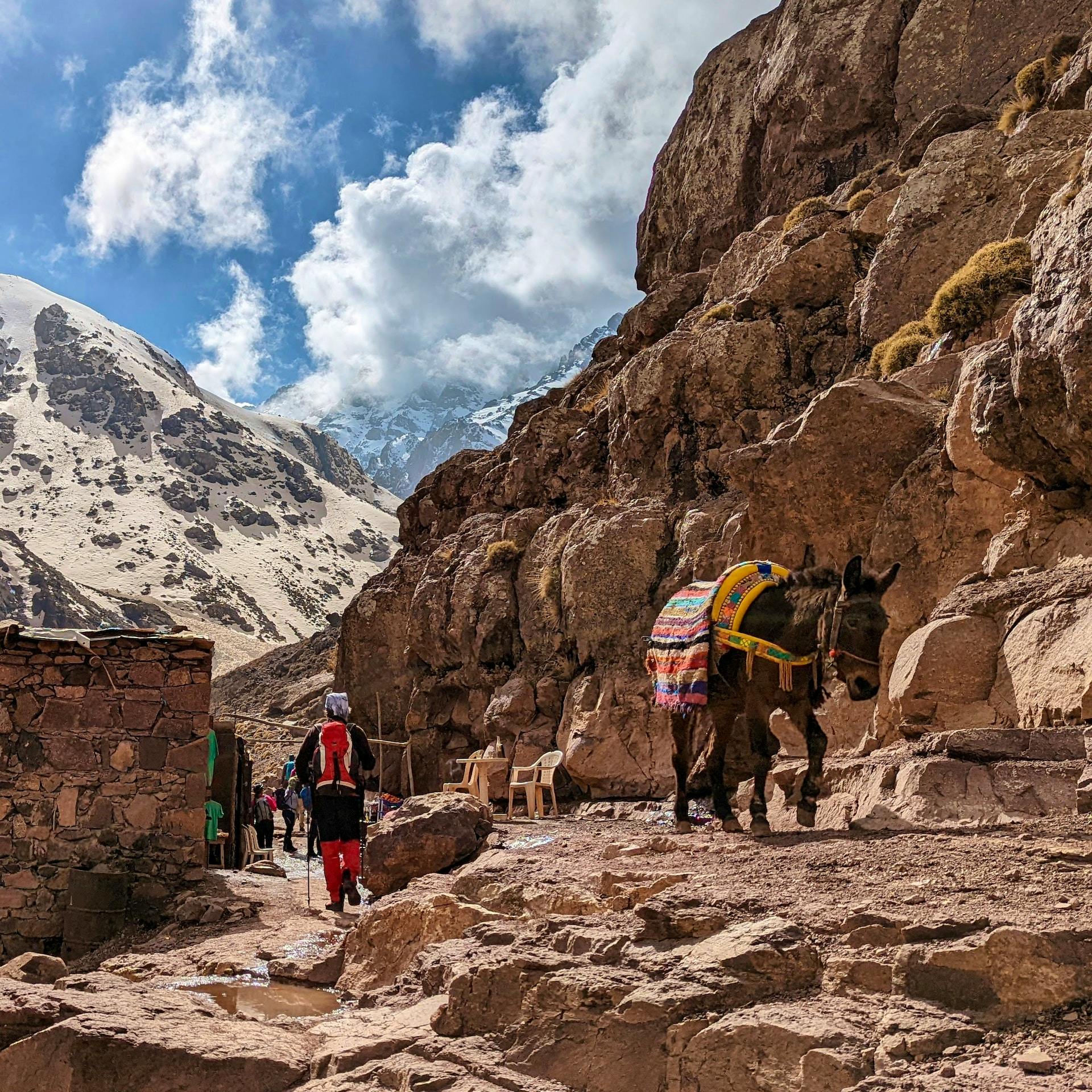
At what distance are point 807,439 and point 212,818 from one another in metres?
8.80

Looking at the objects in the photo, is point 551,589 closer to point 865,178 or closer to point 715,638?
point 865,178

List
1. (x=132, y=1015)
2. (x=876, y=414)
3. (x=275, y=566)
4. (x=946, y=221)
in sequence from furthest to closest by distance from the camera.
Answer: (x=275, y=566) → (x=946, y=221) → (x=876, y=414) → (x=132, y=1015)

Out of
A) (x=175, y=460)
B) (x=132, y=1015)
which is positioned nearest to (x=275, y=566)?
(x=175, y=460)

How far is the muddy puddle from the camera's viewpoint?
6.06 meters

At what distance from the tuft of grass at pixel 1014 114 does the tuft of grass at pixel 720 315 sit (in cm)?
630

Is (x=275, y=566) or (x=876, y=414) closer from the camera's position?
(x=876, y=414)

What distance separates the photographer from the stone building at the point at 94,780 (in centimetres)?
1072

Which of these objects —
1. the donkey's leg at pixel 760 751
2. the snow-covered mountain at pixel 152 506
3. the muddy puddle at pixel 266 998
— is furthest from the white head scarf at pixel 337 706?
the snow-covered mountain at pixel 152 506

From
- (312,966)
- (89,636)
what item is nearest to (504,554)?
(89,636)

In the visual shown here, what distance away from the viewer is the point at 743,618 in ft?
27.6

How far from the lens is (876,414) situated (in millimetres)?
11828

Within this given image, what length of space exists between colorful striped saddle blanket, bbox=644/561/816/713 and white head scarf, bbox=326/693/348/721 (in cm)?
322

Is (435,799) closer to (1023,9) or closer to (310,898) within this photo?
(310,898)

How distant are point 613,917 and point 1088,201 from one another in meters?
7.11
